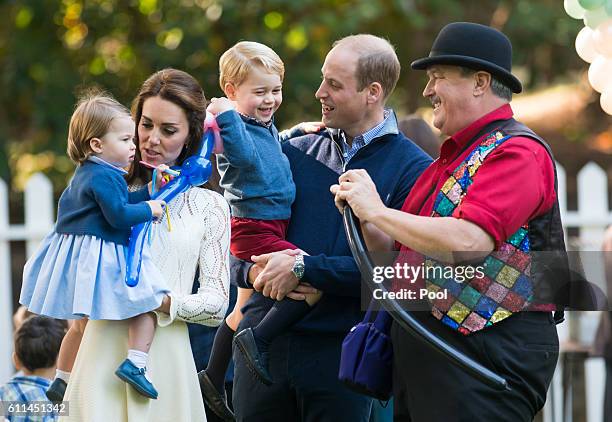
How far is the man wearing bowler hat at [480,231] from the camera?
10.0 feet

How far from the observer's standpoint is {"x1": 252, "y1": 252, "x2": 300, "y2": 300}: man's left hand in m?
3.67

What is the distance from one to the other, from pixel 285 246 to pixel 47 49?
6.06m

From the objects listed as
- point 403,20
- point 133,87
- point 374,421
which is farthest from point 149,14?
point 374,421

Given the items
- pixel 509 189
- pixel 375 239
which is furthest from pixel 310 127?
pixel 509 189

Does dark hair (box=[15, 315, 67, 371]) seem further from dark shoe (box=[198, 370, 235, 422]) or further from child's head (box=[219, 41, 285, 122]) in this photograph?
child's head (box=[219, 41, 285, 122])

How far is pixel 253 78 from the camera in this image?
149 inches

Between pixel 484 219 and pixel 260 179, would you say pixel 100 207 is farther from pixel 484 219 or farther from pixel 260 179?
pixel 484 219

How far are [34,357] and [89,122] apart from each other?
1.51 metres

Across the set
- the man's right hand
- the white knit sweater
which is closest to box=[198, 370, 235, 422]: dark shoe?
the man's right hand

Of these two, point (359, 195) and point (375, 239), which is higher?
point (359, 195)

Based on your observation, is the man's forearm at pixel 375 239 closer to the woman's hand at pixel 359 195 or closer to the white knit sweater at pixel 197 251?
the woman's hand at pixel 359 195

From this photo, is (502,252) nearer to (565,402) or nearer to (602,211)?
(565,402)

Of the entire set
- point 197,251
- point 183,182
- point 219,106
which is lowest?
point 197,251

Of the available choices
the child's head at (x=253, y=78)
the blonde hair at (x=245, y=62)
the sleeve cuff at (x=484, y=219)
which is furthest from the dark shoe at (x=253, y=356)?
the sleeve cuff at (x=484, y=219)
